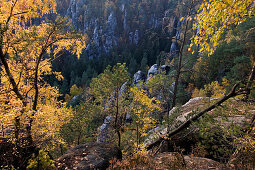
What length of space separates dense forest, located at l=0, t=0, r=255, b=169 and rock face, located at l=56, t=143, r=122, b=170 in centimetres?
5

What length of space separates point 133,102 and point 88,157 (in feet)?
14.9

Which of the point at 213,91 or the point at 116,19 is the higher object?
the point at 116,19

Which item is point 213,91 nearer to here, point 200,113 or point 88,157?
point 200,113

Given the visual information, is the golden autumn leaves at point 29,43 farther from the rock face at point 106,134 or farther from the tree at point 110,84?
the rock face at point 106,134

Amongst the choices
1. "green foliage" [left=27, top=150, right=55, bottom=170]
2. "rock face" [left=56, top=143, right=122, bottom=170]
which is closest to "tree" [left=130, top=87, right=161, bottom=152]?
"rock face" [left=56, top=143, right=122, bottom=170]

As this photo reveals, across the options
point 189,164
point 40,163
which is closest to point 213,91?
point 189,164

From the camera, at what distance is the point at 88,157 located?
6.33m

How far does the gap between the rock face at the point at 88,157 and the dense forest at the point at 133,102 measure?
1.9 inches

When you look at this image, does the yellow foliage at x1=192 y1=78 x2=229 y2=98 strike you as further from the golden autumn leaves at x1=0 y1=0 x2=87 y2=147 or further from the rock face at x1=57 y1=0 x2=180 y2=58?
the rock face at x1=57 y1=0 x2=180 y2=58

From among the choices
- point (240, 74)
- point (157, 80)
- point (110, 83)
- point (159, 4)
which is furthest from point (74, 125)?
point (159, 4)

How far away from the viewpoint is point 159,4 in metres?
116

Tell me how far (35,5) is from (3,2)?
→ 2.82 ft

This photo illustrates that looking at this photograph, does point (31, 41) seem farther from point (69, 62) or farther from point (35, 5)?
point (69, 62)

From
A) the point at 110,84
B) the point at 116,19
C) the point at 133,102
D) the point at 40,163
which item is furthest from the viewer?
the point at 116,19
